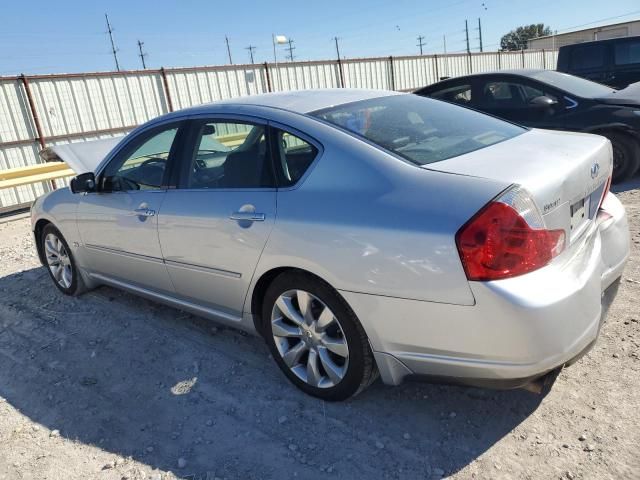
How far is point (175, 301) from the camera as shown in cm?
359

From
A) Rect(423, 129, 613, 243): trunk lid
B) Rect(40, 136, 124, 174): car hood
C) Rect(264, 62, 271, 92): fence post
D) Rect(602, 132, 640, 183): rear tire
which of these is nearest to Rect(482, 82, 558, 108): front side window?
Rect(602, 132, 640, 183): rear tire

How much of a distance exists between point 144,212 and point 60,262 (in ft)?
5.60

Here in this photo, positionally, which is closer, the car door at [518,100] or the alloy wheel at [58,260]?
the alloy wheel at [58,260]

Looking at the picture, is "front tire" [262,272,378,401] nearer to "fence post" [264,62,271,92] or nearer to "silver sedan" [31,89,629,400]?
"silver sedan" [31,89,629,400]

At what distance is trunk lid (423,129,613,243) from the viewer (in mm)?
2210

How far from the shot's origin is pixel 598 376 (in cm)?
281

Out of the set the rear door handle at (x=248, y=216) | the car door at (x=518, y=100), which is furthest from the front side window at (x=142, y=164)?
the car door at (x=518, y=100)

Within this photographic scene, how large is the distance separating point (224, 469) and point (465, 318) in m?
1.32

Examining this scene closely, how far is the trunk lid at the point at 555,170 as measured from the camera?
2210 mm

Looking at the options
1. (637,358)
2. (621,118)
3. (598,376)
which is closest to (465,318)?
(598,376)

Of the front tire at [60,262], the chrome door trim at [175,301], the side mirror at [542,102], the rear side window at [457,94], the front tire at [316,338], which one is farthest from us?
the rear side window at [457,94]

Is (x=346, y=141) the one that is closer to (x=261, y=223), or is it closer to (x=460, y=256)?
(x=261, y=223)

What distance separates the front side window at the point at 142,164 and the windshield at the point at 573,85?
212 inches

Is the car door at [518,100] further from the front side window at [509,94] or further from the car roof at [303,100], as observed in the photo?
the car roof at [303,100]
